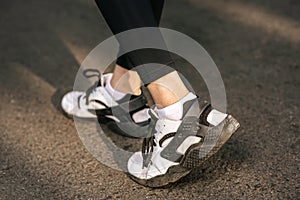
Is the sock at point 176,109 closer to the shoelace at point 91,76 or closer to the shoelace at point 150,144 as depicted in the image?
the shoelace at point 150,144

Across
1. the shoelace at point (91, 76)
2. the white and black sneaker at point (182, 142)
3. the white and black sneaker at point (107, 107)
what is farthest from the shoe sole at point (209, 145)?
the shoelace at point (91, 76)

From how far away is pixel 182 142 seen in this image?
4.38ft

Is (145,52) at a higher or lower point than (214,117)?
higher

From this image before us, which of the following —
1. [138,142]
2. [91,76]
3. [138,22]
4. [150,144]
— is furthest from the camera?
[91,76]

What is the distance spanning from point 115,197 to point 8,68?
3.12 feet

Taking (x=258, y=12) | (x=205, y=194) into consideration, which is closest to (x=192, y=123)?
(x=205, y=194)

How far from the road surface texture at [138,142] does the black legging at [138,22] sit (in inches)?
13.4

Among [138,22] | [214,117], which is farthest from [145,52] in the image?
[214,117]

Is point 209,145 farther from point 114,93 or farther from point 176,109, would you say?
point 114,93

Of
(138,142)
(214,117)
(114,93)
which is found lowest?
(138,142)

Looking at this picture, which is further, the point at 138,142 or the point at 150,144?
the point at 138,142

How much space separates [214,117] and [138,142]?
1.21ft

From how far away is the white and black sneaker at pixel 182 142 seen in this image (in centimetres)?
131

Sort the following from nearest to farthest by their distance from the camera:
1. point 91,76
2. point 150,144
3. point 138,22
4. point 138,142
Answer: point 138,22 → point 150,144 → point 138,142 → point 91,76
